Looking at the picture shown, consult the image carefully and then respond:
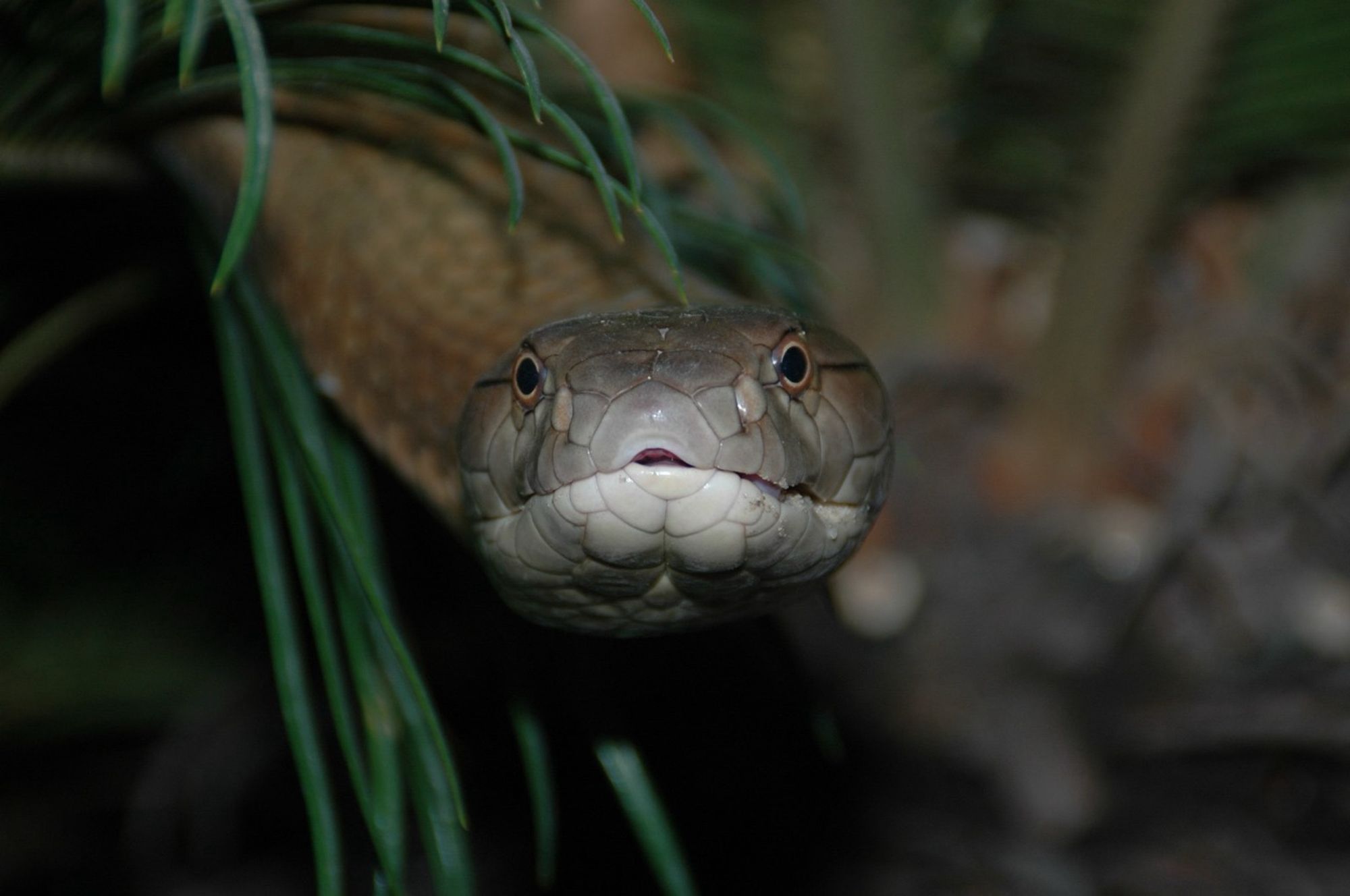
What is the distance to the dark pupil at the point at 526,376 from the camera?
741 millimetres

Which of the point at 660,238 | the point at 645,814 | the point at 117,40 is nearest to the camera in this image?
the point at 117,40

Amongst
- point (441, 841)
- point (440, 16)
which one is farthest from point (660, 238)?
point (441, 841)

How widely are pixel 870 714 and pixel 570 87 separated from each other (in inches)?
33.8

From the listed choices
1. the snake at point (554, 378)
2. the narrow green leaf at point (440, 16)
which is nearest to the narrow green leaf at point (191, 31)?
the narrow green leaf at point (440, 16)

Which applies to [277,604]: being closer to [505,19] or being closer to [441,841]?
[441,841]

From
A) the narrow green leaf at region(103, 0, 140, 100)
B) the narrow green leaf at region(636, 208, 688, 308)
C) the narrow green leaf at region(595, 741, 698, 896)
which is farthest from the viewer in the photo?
the narrow green leaf at region(595, 741, 698, 896)

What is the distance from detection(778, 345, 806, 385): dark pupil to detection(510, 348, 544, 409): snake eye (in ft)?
0.49

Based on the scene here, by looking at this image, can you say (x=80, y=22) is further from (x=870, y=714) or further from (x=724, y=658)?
(x=870, y=714)

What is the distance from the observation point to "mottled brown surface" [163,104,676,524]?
0.83m

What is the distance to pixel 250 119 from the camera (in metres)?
0.64

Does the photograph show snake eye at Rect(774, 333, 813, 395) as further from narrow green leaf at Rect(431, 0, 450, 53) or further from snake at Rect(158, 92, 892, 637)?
narrow green leaf at Rect(431, 0, 450, 53)

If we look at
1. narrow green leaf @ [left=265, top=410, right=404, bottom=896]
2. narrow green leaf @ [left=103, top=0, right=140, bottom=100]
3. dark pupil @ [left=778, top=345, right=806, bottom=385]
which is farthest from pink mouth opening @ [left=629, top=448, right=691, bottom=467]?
narrow green leaf @ [left=103, top=0, right=140, bottom=100]

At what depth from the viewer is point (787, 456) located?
0.73m

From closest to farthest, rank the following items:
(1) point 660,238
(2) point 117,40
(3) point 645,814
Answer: (2) point 117,40 → (1) point 660,238 → (3) point 645,814
